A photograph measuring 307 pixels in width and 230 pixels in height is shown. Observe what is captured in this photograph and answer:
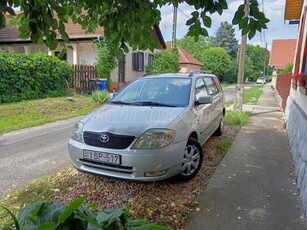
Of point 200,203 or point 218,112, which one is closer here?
point 200,203

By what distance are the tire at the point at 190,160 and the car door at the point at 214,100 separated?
1599 mm

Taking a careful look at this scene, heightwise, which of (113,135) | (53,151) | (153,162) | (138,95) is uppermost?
(138,95)

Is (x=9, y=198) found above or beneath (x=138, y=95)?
beneath

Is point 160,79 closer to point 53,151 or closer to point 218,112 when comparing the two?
point 218,112

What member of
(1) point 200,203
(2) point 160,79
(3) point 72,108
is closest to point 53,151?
(2) point 160,79

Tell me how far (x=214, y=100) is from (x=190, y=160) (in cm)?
244

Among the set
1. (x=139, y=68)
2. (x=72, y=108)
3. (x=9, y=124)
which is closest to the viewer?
(x=9, y=124)

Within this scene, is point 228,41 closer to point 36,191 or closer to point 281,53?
point 281,53

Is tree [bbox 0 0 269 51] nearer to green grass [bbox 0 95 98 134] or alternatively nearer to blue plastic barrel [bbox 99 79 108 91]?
green grass [bbox 0 95 98 134]

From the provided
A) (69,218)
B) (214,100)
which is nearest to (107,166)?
(69,218)

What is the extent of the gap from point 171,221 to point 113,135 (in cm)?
130

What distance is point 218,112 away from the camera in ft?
21.3

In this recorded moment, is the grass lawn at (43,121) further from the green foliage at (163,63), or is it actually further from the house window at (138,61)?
the green foliage at (163,63)

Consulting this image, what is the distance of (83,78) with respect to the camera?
49.4 feet
